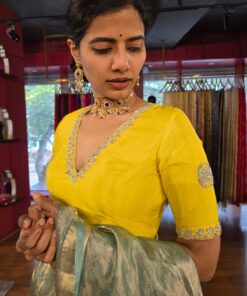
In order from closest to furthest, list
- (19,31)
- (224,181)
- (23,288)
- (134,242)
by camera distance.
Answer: (134,242) → (23,288) → (224,181) → (19,31)

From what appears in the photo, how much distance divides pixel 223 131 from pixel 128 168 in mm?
2768

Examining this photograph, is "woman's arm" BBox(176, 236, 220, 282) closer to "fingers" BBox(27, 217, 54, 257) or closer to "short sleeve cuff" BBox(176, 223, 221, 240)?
"short sleeve cuff" BBox(176, 223, 221, 240)

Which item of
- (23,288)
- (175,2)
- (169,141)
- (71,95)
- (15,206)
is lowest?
(23,288)

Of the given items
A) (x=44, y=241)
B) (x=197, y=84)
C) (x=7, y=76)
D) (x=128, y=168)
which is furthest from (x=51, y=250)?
(x=197, y=84)

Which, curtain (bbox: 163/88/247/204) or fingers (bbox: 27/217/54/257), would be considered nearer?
fingers (bbox: 27/217/54/257)

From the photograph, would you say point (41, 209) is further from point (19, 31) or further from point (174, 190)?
point (19, 31)

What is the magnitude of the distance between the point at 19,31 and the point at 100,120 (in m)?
3.15

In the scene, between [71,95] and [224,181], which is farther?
[71,95]

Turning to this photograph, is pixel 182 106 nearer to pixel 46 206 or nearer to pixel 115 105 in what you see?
pixel 115 105

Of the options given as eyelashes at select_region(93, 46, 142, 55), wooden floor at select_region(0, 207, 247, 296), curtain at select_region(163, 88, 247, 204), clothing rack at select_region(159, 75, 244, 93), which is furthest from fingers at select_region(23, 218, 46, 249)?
clothing rack at select_region(159, 75, 244, 93)

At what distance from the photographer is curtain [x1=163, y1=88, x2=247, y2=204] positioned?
320cm

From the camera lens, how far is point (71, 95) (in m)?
3.62

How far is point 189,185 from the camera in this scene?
0.63 metres

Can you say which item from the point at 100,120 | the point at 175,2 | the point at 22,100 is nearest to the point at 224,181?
the point at 175,2
